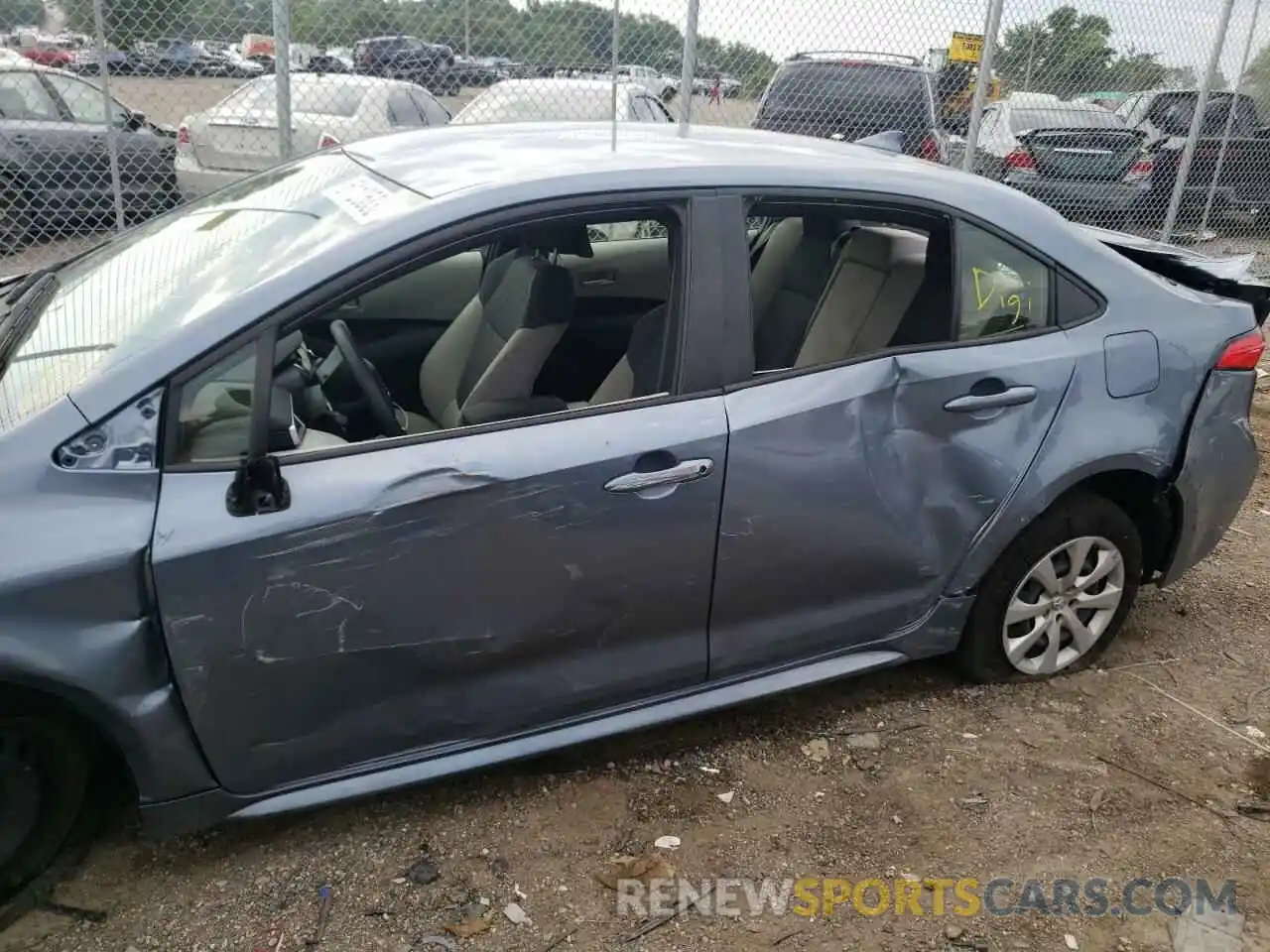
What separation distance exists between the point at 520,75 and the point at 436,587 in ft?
16.7

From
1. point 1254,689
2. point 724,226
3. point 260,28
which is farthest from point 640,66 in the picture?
point 1254,689

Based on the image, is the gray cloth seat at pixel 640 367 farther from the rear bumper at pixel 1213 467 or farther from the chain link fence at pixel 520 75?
the chain link fence at pixel 520 75

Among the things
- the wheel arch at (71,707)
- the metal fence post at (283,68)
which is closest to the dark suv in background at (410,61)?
the metal fence post at (283,68)

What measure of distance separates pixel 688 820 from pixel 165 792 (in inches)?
48.6

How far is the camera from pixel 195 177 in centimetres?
681

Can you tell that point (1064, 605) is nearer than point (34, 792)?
No

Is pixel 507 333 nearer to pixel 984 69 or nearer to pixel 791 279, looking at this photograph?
pixel 791 279

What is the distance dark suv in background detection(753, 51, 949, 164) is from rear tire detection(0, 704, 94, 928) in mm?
6460

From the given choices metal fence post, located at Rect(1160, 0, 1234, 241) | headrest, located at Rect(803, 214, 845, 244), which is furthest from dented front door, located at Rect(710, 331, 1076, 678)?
metal fence post, located at Rect(1160, 0, 1234, 241)

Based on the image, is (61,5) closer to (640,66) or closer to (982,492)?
(640,66)

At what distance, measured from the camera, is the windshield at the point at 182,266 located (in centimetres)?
215

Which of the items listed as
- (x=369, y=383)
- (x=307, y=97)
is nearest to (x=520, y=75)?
(x=307, y=97)

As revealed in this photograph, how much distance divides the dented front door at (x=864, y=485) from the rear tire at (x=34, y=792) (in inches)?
57.8

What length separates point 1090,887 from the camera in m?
2.49
